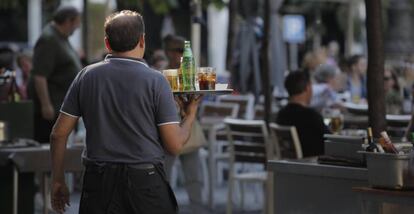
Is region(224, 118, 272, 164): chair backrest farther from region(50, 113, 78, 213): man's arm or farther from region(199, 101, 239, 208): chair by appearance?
region(50, 113, 78, 213): man's arm

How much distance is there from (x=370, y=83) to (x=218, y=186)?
24.0ft

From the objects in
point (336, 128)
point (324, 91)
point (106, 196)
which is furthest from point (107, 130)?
point (324, 91)

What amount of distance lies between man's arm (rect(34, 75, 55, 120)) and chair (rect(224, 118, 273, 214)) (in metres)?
1.74

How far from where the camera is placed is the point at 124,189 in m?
5.75

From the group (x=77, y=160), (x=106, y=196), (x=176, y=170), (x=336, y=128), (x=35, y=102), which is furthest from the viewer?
(x=176, y=170)

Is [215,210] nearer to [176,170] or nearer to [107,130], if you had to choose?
[176,170]

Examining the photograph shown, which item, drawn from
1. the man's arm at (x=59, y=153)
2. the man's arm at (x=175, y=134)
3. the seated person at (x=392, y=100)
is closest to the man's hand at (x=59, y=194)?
the man's arm at (x=59, y=153)

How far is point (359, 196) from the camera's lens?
6.10 m

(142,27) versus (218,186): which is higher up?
(142,27)

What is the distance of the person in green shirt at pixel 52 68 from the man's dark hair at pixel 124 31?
5458 mm

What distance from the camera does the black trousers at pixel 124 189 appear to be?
5754 mm

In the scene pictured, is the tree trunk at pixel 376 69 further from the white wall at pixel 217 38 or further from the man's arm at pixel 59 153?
the white wall at pixel 217 38

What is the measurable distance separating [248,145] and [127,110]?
5457mm

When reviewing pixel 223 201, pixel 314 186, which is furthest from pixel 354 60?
pixel 314 186
